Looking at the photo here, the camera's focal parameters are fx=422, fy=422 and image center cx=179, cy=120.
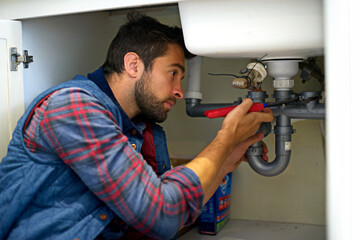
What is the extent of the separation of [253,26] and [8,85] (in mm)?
565

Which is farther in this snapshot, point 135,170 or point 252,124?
point 252,124

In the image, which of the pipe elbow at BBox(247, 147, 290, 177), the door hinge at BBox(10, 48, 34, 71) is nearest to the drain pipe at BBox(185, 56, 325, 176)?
the pipe elbow at BBox(247, 147, 290, 177)

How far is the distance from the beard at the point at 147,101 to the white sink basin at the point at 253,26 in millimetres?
186

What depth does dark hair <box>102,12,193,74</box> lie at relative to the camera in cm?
106

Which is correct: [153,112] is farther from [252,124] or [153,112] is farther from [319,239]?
[319,239]

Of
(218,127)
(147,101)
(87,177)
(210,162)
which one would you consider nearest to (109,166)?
(87,177)

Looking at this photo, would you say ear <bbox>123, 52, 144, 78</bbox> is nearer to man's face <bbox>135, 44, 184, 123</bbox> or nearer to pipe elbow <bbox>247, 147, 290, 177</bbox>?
man's face <bbox>135, 44, 184, 123</bbox>

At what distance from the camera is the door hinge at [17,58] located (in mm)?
976

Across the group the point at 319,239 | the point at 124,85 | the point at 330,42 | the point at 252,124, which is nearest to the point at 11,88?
the point at 124,85

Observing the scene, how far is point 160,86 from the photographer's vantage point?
1.04 meters

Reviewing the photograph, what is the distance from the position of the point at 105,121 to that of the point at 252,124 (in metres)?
0.37

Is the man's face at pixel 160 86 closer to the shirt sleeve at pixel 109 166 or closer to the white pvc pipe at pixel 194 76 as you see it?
the white pvc pipe at pixel 194 76

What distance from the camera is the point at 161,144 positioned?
117 cm

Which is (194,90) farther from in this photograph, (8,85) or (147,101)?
(8,85)
